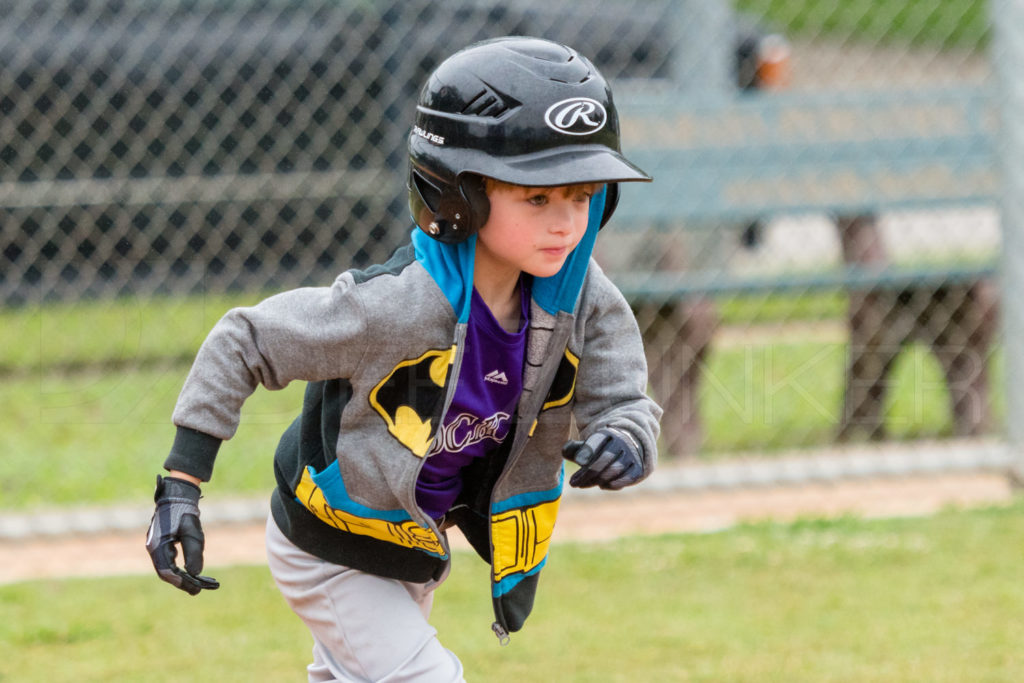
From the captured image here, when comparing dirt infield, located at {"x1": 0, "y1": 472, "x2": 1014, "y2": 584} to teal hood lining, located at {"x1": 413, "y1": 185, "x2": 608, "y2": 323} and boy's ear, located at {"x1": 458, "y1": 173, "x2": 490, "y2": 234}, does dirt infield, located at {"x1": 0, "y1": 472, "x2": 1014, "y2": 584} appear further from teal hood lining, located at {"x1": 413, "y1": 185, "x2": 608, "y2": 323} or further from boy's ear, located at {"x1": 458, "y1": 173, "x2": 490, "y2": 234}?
boy's ear, located at {"x1": 458, "y1": 173, "x2": 490, "y2": 234}

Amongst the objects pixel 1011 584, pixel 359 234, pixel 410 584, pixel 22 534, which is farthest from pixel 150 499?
pixel 1011 584

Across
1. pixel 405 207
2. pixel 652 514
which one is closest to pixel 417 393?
→ pixel 652 514

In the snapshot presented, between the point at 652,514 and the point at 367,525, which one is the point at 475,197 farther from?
the point at 652,514

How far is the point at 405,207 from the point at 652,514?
1542 millimetres

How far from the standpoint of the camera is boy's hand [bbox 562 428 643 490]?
2.29m

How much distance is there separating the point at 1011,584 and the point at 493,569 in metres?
2.26

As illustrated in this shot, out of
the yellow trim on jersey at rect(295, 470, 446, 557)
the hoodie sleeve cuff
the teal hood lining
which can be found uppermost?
the teal hood lining

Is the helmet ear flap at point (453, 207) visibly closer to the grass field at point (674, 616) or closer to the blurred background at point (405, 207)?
the grass field at point (674, 616)

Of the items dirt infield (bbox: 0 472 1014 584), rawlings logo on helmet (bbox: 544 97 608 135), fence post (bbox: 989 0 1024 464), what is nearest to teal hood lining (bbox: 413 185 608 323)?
rawlings logo on helmet (bbox: 544 97 608 135)

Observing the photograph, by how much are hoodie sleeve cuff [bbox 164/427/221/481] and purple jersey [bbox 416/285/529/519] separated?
381mm

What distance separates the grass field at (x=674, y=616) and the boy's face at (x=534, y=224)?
4.96ft

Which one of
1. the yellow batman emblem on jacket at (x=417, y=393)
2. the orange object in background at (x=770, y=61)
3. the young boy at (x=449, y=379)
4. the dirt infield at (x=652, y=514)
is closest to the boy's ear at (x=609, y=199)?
the young boy at (x=449, y=379)

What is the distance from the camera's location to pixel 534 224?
234 cm

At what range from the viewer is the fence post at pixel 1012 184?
5.09 metres
